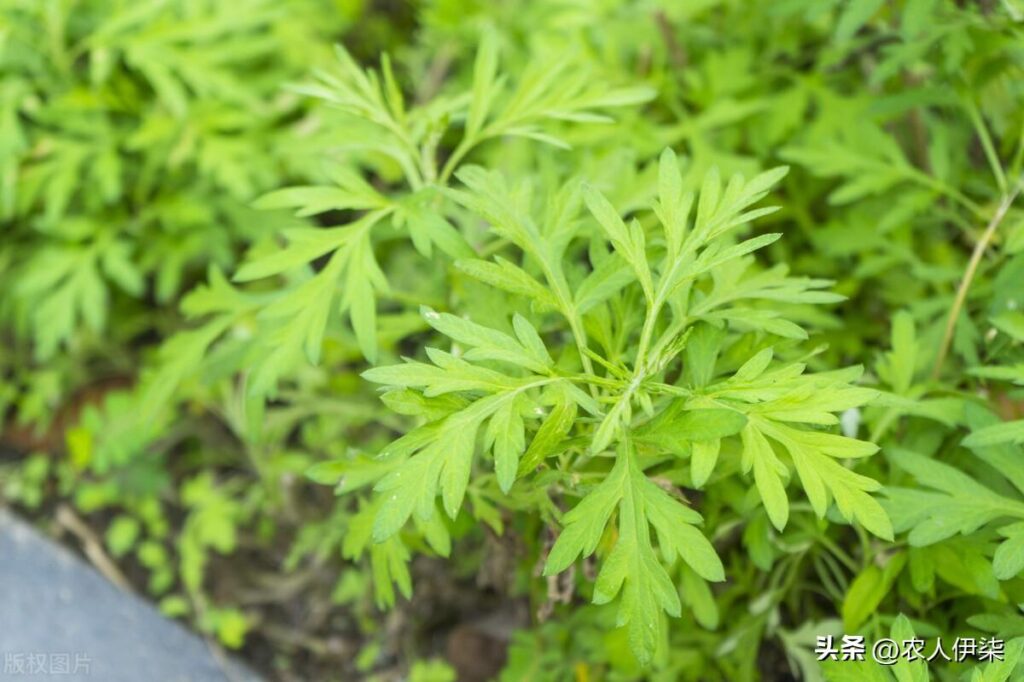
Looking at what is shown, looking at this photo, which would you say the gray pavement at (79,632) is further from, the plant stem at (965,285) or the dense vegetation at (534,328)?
the plant stem at (965,285)

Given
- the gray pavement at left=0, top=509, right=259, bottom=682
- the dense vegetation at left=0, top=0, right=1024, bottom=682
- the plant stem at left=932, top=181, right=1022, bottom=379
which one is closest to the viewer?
the dense vegetation at left=0, top=0, right=1024, bottom=682

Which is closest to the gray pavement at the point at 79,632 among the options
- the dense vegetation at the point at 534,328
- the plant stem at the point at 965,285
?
the dense vegetation at the point at 534,328

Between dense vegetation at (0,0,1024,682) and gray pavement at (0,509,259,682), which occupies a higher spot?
dense vegetation at (0,0,1024,682)

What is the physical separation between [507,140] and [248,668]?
1.39 meters

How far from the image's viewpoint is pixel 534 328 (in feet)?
4.17

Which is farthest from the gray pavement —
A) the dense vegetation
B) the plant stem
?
the plant stem

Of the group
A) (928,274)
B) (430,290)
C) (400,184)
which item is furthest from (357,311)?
(400,184)

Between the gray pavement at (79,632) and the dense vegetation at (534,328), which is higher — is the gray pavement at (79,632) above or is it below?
below

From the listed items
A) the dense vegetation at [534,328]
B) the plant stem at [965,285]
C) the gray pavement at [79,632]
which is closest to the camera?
the dense vegetation at [534,328]

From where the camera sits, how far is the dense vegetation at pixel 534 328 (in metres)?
1.26

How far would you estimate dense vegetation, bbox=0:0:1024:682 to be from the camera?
49.7 inches

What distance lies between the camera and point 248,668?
2.16 meters

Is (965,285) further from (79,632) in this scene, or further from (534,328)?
(79,632)

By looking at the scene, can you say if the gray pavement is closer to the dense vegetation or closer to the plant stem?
the dense vegetation
